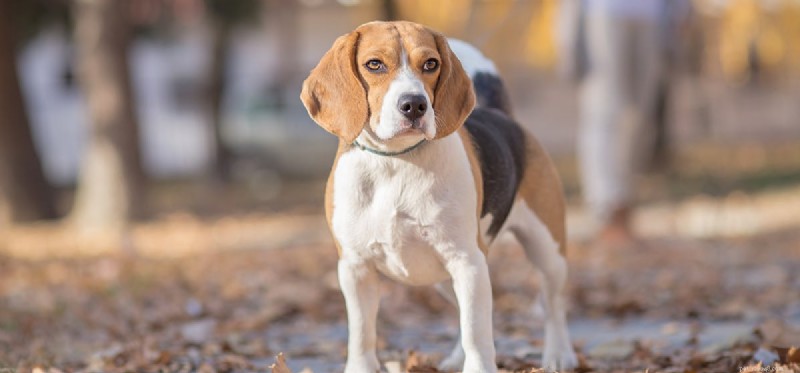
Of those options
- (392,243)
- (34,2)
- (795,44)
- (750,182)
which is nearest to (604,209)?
(392,243)

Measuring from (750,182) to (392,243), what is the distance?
58.1ft

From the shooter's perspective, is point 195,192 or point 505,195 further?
point 195,192

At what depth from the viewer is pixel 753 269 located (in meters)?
8.84

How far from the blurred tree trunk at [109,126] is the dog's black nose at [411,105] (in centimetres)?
1142

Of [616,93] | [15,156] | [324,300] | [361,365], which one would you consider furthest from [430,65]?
[15,156]

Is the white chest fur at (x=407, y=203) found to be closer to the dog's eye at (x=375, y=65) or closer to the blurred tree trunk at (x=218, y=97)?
the dog's eye at (x=375, y=65)

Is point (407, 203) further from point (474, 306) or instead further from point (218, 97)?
point (218, 97)

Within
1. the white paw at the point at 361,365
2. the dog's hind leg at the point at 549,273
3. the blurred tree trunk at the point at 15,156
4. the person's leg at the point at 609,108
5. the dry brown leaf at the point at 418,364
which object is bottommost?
the white paw at the point at 361,365

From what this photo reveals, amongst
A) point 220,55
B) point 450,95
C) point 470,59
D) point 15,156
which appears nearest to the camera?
point 450,95

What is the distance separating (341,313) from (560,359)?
233 centimetres

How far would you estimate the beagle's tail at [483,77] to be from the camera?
5.18 meters

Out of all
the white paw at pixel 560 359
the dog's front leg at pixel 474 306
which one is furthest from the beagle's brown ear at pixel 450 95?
the white paw at pixel 560 359

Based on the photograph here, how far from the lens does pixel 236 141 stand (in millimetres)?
29000

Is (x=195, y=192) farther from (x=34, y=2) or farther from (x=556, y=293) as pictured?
(x=556, y=293)
